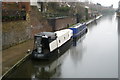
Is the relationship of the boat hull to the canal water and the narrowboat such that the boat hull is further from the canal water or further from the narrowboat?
the canal water

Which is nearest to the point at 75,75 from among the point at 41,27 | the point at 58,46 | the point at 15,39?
the point at 58,46

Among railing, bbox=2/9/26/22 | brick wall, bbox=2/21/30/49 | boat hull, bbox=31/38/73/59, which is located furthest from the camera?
railing, bbox=2/9/26/22

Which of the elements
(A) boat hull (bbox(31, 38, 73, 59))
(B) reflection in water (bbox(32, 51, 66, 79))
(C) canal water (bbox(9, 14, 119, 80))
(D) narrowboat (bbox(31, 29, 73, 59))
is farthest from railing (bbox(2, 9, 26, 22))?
(B) reflection in water (bbox(32, 51, 66, 79))

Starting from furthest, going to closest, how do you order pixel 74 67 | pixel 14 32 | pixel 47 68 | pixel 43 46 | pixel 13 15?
pixel 13 15, pixel 14 32, pixel 43 46, pixel 74 67, pixel 47 68

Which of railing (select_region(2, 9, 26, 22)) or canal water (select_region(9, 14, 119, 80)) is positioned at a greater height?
railing (select_region(2, 9, 26, 22))

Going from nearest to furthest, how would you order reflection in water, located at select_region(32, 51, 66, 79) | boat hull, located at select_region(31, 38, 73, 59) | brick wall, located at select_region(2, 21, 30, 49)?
reflection in water, located at select_region(32, 51, 66, 79)
boat hull, located at select_region(31, 38, 73, 59)
brick wall, located at select_region(2, 21, 30, 49)

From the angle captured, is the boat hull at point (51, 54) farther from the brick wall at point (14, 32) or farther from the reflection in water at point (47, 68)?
the brick wall at point (14, 32)

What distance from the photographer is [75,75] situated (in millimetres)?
8570

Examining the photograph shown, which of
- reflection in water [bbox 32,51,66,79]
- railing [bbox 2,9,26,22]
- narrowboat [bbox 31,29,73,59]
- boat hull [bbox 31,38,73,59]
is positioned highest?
railing [bbox 2,9,26,22]

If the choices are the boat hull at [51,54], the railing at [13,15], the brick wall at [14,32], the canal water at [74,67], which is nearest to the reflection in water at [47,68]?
the canal water at [74,67]

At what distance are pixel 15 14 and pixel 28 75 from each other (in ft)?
19.1

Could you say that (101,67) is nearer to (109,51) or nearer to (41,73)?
(41,73)

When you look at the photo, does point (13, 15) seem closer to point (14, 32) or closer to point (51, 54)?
point (14, 32)

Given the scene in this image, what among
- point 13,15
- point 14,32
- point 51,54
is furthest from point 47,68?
point 13,15
